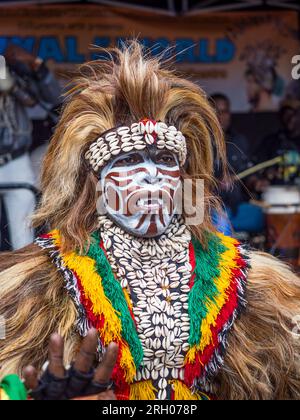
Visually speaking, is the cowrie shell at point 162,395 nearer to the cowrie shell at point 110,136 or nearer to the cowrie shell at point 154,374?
the cowrie shell at point 154,374

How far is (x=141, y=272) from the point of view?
2.95 m

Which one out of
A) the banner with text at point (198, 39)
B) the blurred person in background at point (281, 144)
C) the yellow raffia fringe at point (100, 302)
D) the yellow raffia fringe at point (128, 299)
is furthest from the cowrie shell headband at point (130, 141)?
the banner with text at point (198, 39)

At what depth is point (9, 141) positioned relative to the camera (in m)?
6.32

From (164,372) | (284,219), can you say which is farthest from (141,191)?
(284,219)

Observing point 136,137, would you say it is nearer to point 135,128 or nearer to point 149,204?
point 135,128

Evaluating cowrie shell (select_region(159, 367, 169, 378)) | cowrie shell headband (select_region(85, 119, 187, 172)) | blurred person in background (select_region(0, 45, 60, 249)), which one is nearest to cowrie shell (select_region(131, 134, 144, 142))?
cowrie shell headband (select_region(85, 119, 187, 172))

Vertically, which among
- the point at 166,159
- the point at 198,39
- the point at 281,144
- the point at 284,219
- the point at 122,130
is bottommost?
the point at 284,219

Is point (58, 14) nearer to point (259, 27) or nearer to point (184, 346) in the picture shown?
point (259, 27)

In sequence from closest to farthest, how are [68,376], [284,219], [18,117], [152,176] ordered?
[68,376] < [152,176] < [18,117] < [284,219]

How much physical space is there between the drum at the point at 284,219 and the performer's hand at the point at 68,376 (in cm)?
437

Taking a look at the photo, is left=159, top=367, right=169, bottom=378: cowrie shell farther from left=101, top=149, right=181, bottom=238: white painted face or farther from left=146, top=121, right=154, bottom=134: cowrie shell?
left=146, top=121, right=154, bottom=134: cowrie shell

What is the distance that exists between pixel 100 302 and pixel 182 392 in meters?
0.41

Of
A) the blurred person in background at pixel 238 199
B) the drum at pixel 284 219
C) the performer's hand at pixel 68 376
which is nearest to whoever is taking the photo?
the performer's hand at pixel 68 376

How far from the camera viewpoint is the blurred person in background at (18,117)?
616 cm
